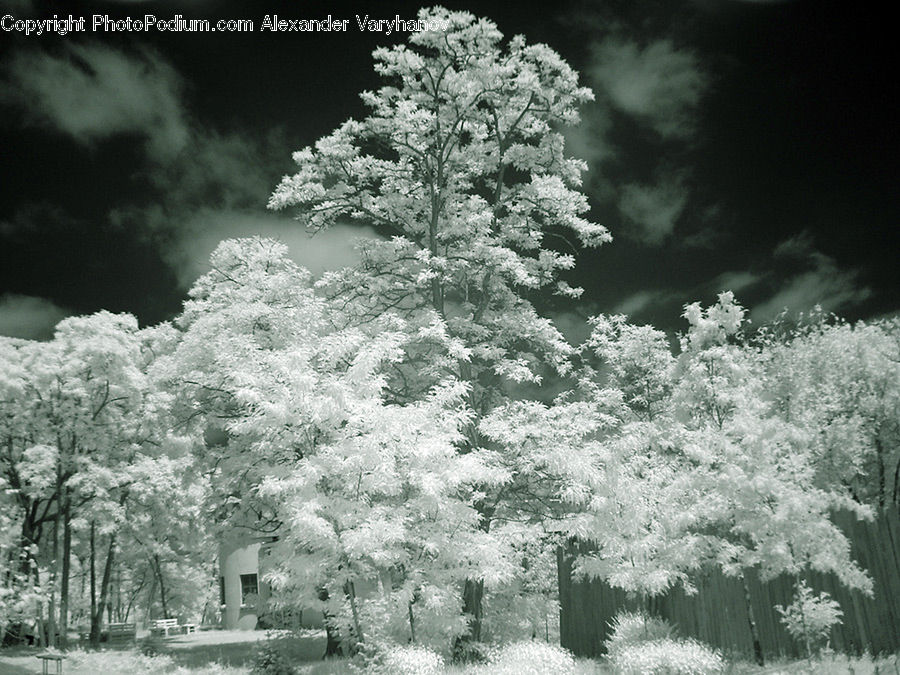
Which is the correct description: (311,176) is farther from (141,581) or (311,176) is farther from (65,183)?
(141,581)

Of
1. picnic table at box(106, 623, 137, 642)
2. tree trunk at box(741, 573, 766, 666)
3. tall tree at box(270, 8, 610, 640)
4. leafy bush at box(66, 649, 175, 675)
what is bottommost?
picnic table at box(106, 623, 137, 642)

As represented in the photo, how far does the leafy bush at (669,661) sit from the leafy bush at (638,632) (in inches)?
63.8

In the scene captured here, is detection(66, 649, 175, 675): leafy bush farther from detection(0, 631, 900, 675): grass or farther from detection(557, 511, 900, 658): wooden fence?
detection(557, 511, 900, 658): wooden fence

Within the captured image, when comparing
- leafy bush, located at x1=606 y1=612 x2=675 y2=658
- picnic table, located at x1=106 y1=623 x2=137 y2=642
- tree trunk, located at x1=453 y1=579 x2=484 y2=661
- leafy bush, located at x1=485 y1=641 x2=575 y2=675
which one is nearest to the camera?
leafy bush, located at x1=485 y1=641 x2=575 y2=675

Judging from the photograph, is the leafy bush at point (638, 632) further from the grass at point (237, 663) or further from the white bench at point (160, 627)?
the white bench at point (160, 627)

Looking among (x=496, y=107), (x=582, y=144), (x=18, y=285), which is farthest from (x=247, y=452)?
(x=582, y=144)

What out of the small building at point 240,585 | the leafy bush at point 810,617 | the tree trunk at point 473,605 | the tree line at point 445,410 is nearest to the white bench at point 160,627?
the small building at point 240,585

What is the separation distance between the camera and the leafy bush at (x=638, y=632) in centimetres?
1512

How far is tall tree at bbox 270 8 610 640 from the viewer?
63.1 feet

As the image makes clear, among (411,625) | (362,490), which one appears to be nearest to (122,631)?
(411,625)

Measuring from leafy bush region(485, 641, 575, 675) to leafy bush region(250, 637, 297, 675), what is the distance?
425cm

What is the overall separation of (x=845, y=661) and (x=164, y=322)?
23.1m

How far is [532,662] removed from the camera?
42.8 ft

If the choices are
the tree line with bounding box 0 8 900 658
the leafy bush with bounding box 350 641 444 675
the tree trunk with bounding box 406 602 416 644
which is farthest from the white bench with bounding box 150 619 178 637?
the leafy bush with bounding box 350 641 444 675
